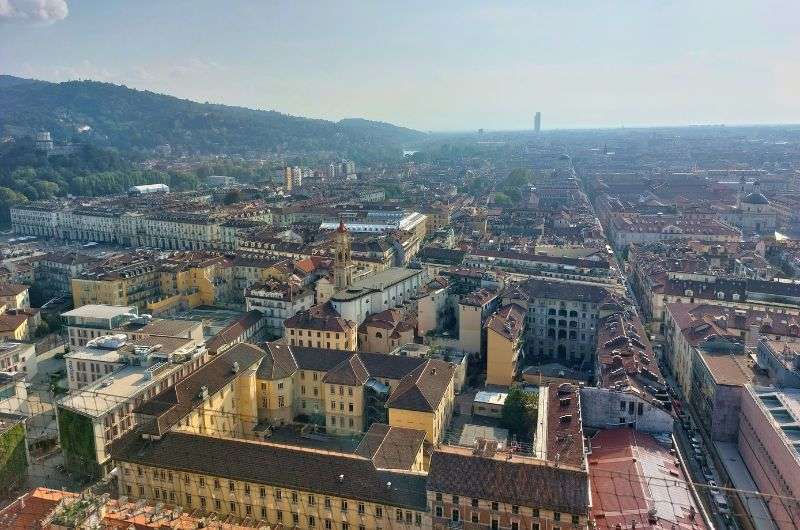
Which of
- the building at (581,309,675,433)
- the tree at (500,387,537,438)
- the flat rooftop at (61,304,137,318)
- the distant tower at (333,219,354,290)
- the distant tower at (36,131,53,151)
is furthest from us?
the distant tower at (36,131,53,151)

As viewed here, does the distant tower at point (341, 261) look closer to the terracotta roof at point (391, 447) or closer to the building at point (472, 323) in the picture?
the building at point (472, 323)

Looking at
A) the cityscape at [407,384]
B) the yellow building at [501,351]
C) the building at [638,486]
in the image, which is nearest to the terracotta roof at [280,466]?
the cityscape at [407,384]

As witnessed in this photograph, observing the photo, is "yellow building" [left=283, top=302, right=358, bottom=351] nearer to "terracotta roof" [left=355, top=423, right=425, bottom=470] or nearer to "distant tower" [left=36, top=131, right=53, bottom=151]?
"terracotta roof" [left=355, top=423, right=425, bottom=470]

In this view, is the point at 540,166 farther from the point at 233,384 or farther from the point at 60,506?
the point at 60,506

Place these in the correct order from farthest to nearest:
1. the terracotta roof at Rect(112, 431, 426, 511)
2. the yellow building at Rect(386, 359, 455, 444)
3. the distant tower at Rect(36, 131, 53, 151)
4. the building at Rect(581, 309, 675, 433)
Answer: the distant tower at Rect(36, 131, 53, 151) → the yellow building at Rect(386, 359, 455, 444) → the building at Rect(581, 309, 675, 433) → the terracotta roof at Rect(112, 431, 426, 511)

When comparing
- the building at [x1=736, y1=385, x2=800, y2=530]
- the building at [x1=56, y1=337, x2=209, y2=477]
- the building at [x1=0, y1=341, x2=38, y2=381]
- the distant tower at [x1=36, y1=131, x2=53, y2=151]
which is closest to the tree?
the building at [x1=736, y1=385, x2=800, y2=530]

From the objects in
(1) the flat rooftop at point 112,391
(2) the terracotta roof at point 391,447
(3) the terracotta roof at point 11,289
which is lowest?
(2) the terracotta roof at point 391,447

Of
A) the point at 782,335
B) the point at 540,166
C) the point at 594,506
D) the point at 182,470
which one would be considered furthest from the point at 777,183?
the point at 182,470

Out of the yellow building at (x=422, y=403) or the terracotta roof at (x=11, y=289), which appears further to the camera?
the terracotta roof at (x=11, y=289)
